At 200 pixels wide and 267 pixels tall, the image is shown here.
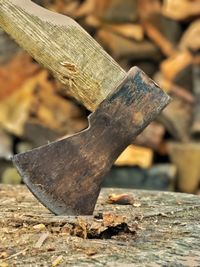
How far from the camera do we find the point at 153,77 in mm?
5691

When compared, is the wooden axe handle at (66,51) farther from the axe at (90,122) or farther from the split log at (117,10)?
the split log at (117,10)

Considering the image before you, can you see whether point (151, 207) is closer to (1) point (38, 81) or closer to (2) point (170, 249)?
(2) point (170, 249)

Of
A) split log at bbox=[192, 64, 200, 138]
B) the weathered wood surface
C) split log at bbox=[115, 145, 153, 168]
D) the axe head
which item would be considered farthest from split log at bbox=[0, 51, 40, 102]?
Result: the axe head

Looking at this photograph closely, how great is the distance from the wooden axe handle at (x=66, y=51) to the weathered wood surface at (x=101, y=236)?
0.44 metres

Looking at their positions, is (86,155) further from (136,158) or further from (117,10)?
(117,10)

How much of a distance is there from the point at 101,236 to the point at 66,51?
649 mm

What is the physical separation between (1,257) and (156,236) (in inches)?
22.1

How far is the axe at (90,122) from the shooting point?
2.32 m

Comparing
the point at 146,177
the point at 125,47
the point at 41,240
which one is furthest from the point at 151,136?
the point at 41,240

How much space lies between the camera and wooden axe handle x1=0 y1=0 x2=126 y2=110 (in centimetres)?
236

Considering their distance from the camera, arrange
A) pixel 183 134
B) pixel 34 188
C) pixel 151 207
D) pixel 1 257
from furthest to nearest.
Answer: pixel 183 134 → pixel 151 207 → pixel 34 188 → pixel 1 257

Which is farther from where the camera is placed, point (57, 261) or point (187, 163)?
point (187, 163)

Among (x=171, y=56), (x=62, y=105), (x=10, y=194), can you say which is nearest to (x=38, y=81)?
(x=62, y=105)

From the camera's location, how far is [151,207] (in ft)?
9.12
